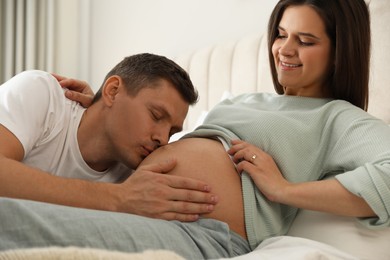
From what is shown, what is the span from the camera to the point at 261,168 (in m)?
1.29

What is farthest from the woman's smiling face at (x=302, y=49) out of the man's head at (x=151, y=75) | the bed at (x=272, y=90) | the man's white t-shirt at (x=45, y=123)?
the man's white t-shirt at (x=45, y=123)

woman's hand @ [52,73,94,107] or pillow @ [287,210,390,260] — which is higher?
woman's hand @ [52,73,94,107]

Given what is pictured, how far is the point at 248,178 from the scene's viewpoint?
1312mm

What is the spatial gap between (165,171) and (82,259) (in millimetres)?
540

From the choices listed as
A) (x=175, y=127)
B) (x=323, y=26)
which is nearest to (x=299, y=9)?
(x=323, y=26)

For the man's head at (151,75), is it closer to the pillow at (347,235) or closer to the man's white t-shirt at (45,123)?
the man's white t-shirt at (45,123)

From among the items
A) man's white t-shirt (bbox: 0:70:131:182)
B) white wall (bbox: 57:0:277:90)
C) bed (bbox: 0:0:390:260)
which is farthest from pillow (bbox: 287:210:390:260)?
white wall (bbox: 57:0:277:90)

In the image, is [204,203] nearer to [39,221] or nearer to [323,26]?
[39,221]

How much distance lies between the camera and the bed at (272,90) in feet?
2.95

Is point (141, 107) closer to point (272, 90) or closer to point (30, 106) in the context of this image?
point (30, 106)

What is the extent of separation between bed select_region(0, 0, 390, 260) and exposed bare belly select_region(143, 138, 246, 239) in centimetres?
10

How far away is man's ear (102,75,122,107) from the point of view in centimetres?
150

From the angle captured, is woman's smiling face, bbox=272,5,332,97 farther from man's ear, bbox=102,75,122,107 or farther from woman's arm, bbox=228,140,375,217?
man's ear, bbox=102,75,122,107

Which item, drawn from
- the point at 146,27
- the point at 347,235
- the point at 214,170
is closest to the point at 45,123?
the point at 214,170
